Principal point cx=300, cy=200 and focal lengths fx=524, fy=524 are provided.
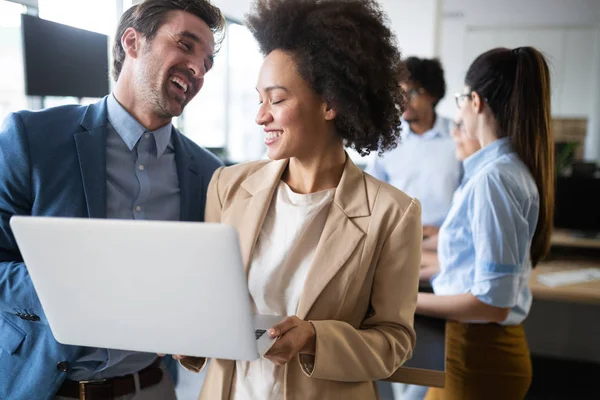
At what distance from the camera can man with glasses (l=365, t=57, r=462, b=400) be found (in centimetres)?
306

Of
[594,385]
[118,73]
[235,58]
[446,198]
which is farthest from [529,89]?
[235,58]

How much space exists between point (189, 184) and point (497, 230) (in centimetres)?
92

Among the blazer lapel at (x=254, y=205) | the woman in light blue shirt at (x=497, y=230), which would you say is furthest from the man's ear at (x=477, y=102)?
the blazer lapel at (x=254, y=205)

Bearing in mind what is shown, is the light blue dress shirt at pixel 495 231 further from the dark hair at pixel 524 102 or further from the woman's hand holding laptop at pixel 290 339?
the woman's hand holding laptop at pixel 290 339

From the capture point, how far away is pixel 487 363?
1689 mm

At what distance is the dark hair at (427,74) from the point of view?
10.0ft

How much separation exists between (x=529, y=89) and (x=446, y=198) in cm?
145

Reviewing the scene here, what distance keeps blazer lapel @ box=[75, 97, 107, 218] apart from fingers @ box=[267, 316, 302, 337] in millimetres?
562

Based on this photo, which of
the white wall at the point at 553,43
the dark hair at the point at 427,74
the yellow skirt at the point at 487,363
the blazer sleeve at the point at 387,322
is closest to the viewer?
the blazer sleeve at the point at 387,322

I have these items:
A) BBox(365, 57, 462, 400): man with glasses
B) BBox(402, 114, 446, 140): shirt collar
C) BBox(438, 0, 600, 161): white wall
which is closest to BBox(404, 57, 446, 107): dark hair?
BBox(365, 57, 462, 400): man with glasses

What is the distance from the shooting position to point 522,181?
163cm

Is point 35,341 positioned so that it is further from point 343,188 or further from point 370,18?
point 370,18

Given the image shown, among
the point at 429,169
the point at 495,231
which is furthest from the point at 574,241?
the point at 495,231

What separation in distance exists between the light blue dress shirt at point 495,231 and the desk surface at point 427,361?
0.18 meters
